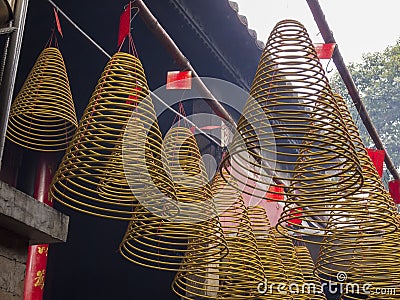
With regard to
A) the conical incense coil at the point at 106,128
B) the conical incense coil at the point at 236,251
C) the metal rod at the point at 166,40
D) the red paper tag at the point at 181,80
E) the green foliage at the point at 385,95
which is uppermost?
the green foliage at the point at 385,95

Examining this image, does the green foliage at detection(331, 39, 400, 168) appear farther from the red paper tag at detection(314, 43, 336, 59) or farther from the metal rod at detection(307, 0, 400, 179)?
the red paper tag at detection(314, 43, 336, 59)

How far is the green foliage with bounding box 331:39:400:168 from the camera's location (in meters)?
20.5

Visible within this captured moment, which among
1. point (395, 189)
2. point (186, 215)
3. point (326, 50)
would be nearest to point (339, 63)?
point (326, 50)

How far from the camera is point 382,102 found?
20.8m

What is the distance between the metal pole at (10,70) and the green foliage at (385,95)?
1881 cm

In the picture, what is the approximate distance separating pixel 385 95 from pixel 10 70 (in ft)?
64.4

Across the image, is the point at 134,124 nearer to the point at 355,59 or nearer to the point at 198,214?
the point at 198,214

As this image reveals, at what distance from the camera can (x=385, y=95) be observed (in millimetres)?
20625

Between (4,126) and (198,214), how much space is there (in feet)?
3.08

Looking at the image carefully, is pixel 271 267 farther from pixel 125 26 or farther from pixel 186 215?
pixel 125 26

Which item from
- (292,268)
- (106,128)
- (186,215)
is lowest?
(292,268)

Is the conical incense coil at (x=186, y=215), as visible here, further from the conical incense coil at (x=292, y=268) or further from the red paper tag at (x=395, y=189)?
the red paper tag at (x=395, y=189)

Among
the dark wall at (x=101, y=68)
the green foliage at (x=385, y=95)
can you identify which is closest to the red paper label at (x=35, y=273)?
the dark wall at (x=101, y=68)

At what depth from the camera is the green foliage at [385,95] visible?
2048 cm
